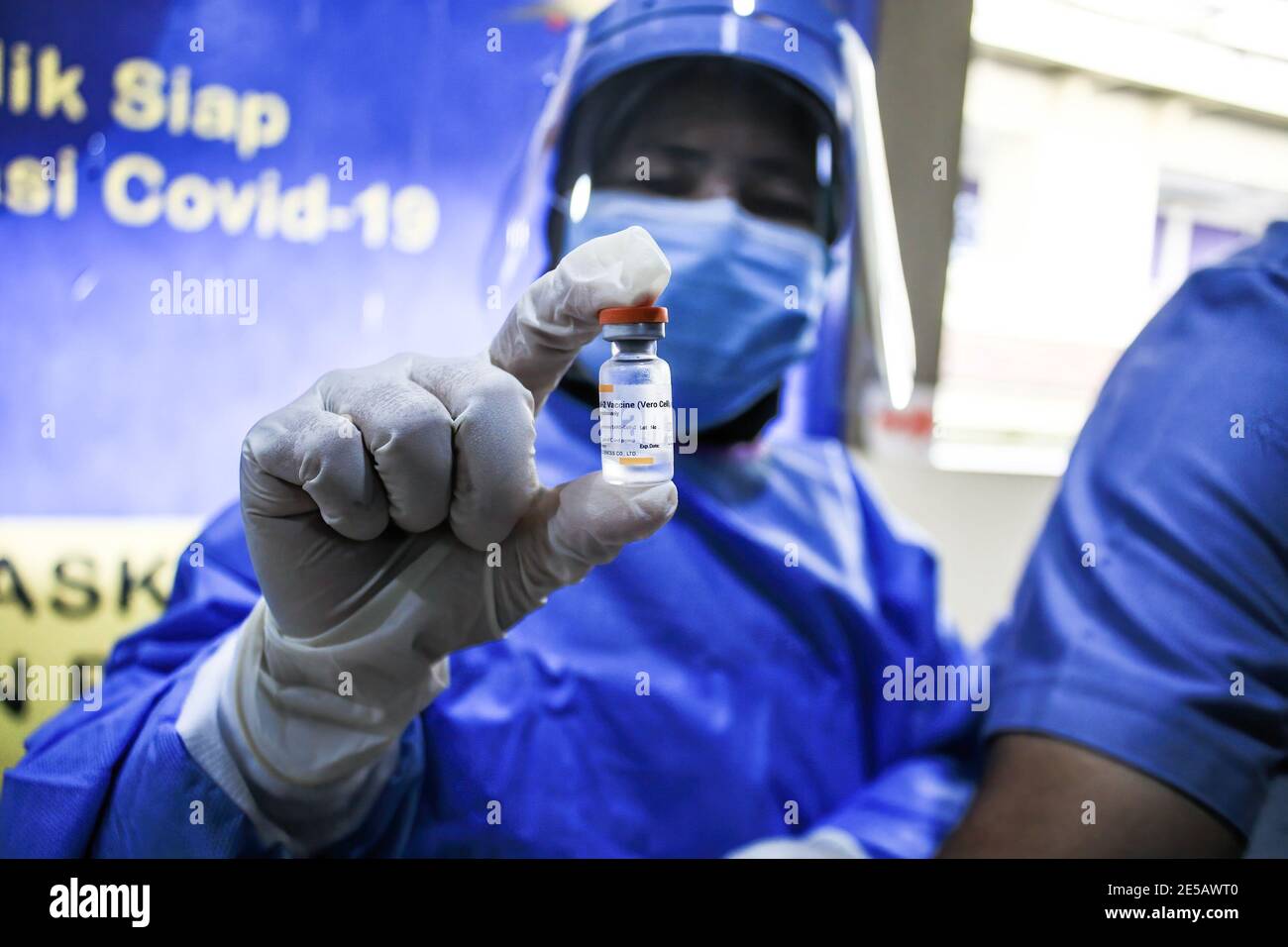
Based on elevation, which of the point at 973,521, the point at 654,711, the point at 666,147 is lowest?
the point at 654,711

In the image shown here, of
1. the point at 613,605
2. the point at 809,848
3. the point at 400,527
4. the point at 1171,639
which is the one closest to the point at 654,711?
the point at 613,605

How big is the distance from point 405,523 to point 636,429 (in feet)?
0.77

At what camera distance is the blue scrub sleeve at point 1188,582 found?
3.57 feet

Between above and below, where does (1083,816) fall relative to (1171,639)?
below

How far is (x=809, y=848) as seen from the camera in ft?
3.74

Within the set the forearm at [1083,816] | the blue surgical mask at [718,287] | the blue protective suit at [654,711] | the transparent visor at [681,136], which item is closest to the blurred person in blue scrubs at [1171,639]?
the forearm at [1083,816]

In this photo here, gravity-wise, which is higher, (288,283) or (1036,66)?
(1036,66)

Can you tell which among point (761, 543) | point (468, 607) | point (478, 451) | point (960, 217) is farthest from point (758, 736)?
point (960, 217)

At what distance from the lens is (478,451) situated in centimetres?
83

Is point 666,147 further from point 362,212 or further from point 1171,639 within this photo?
point 1171,639

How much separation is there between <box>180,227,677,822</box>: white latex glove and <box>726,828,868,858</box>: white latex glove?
456mm

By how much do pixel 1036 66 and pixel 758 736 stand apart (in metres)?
0.95

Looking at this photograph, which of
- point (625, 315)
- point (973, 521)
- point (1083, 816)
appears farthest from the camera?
point (973, 521)
